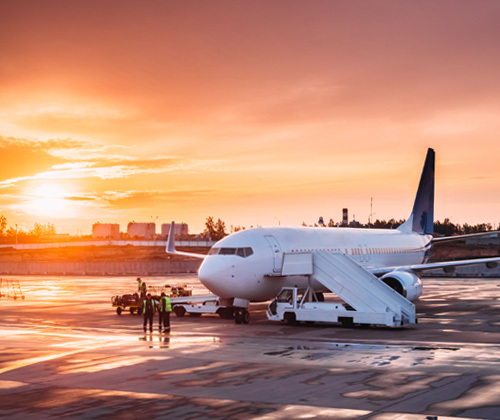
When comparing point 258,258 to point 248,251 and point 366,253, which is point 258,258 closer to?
point 248,251

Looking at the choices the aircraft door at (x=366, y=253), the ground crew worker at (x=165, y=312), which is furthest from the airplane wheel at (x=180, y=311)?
the aircraft door at (x=366, y=253)

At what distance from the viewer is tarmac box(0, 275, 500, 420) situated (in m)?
14.9

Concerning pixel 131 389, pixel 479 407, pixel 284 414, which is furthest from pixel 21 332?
pixel 479 407

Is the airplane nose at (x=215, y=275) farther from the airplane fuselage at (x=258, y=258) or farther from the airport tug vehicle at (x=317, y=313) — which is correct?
the airport tug vehicle at (x=317, y=313)

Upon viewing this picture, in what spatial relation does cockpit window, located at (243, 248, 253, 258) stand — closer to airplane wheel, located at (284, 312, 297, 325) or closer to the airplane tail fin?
airplane wheel, located at (284, 312, 297, 325)

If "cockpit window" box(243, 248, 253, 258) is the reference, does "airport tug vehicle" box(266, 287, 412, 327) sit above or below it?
below

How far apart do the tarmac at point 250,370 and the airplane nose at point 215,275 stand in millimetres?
1783

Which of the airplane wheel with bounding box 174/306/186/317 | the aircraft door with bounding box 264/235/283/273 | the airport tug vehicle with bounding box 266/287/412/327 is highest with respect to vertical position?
the aircraft door with bounding box 264/235/283/273

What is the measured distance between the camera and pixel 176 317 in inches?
1453

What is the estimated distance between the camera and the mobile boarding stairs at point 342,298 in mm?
30328

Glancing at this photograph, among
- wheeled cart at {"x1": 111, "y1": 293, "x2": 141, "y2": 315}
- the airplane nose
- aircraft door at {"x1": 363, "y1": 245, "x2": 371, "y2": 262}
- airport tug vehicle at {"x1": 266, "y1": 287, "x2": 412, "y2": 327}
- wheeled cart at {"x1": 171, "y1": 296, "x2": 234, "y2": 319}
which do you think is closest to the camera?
airport tug vehicle at {"x1": 266, "y1": 287, "x2": 412, "y2": 327}

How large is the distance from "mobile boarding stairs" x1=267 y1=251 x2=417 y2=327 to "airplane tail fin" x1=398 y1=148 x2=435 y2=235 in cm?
2358

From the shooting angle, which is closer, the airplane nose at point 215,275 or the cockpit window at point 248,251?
the airplane nose at point 215,275

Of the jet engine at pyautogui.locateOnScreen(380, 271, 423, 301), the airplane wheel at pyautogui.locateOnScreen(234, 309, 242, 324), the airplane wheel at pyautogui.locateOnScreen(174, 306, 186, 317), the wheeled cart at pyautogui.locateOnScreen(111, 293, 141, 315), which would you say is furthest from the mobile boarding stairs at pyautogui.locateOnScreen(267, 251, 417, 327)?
the wheeled cart at pyautogui.locateOnScreen(111, 293, 141, 315)
